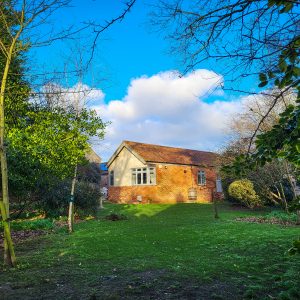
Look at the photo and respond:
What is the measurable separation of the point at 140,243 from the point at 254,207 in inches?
654

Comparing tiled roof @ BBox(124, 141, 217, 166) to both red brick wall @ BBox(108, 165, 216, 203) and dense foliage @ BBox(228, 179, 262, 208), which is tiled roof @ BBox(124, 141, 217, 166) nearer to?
red brick wall @ BBox(108, 165, 216, 203)

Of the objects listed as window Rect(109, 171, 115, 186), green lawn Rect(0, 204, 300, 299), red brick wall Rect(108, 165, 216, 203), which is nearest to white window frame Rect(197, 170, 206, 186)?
red brick wall Rect(108, 165, 216, 203)

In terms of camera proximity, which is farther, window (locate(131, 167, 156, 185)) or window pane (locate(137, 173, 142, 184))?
window pane (locate(137, 173, 142, 184))

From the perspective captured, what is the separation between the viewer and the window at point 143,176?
105ft

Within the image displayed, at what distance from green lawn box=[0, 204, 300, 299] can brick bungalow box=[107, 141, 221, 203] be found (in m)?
21.6

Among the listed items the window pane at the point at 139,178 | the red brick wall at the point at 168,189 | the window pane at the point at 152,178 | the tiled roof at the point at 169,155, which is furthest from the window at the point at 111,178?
the window pane at the point at 152,178

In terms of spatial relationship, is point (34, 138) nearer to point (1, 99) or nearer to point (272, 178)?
point (1, 99)

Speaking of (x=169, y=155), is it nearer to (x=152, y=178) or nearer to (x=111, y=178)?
(x=152, y=178)

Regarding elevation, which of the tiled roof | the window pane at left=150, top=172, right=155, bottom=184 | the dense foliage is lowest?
the dense foliage

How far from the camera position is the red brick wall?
3180cm

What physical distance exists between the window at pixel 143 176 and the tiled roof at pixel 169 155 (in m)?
1.15

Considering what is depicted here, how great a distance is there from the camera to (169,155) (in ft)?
112

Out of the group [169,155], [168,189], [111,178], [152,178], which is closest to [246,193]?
[168,189]

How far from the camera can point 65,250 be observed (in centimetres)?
856
